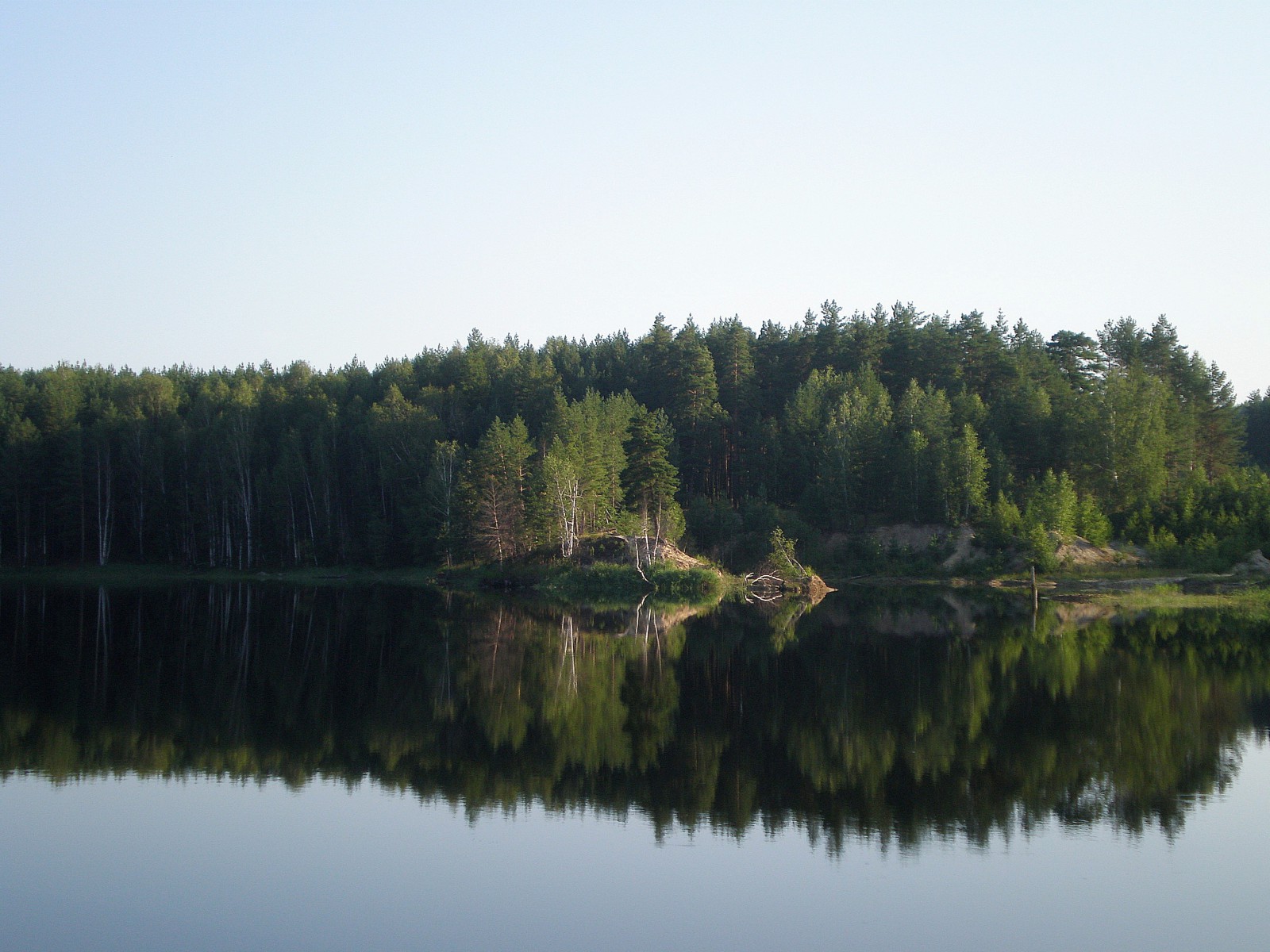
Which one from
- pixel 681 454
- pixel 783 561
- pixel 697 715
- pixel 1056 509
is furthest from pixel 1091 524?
pixel 697 715

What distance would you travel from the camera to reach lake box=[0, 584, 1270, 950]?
35.3 ft

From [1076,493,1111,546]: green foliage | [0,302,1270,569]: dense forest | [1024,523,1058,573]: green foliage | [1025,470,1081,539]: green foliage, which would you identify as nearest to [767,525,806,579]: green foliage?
[0,302,1270,569]: dense forest

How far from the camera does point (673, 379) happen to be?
267 feet

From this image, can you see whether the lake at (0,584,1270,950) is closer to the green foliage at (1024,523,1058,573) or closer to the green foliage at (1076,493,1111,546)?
the green foliage at (1024,523,1058,573)

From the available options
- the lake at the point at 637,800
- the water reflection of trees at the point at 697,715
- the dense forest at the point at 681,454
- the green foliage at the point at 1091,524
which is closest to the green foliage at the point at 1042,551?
the dense forest at the point at 681,454

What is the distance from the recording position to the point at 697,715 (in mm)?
20391

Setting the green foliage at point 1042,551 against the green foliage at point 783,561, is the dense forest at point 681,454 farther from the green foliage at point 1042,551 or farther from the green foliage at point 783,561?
the green foliage at point 783,561

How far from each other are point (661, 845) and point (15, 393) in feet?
301

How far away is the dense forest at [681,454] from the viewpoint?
61.1 meters

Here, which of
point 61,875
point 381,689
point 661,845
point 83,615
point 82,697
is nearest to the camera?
point 61,875

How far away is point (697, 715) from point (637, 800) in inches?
230

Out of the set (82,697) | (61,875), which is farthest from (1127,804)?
(82,697)

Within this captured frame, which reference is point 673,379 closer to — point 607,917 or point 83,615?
point 83,615

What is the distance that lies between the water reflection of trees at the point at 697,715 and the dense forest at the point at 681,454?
84.1 feet
